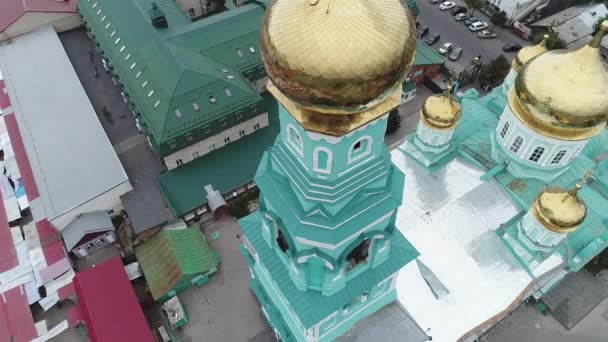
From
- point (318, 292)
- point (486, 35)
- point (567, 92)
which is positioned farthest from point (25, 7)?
point (486, 35)

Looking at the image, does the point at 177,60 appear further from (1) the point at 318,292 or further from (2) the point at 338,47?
(2) the point at 338,47

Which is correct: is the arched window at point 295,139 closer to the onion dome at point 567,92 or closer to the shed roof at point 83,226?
the onion dome at point 567,92

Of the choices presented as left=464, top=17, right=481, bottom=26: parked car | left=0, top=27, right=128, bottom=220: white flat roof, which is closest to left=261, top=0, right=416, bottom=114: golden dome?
left=0, top=27, right=128, bottom=220: white flat roof

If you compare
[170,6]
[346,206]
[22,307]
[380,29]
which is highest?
[380,29]

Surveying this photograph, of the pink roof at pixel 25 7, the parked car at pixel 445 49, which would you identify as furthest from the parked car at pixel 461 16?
the pink roof at pixel 25 7

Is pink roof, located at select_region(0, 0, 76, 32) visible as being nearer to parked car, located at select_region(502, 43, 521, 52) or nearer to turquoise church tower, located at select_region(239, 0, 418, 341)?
turquoise church tower, located at select_region(239, 0, 418, 341)

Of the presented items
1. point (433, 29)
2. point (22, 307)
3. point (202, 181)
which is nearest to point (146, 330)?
point (22, 307)

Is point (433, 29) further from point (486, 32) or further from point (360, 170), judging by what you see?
point (360, 170)
